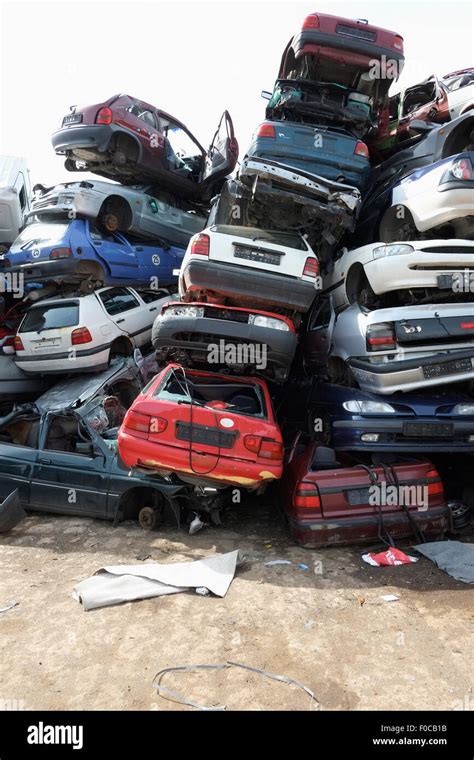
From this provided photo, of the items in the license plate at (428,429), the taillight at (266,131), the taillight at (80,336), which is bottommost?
the license plate at (428,429)

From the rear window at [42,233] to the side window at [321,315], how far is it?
4.36m

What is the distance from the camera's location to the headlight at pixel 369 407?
5.76 meters

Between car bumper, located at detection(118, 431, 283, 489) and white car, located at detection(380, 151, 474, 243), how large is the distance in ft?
10.9

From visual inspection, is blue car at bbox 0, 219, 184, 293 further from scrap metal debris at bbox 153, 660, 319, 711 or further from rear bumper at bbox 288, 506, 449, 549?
scrap metal debris at bbox 153, 660, 319, 711

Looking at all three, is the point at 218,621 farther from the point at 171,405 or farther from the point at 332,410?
the point at 332,410

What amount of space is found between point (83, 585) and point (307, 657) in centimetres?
190

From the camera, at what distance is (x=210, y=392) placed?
20.4ft

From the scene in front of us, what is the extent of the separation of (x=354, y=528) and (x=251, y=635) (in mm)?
1802

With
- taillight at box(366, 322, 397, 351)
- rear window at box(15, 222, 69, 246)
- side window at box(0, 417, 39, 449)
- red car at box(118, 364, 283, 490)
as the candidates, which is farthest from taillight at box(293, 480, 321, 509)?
rear window at box(15, 222, 69, 246)

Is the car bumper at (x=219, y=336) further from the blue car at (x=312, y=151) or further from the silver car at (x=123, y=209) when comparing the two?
the silver car at (x=123, y=209)

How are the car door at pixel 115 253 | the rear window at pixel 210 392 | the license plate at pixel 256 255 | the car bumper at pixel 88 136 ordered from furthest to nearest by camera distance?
the car bumper at pixel 88 136 → the car door at pixel 115 253 → the license plate at pixel 256 255 → the rear window at pixel 210 392

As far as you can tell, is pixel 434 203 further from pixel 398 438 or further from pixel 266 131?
pixel 266 131

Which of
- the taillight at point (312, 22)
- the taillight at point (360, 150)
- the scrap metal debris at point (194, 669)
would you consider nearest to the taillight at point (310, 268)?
the taillight at point (360, 150)

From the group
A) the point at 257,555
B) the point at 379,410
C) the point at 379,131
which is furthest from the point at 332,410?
the point at 379,131
